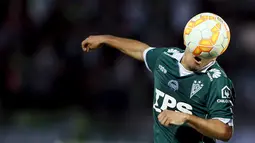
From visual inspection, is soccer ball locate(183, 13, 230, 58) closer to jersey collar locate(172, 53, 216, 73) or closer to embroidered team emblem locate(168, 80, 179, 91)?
jersey collar locate(172, 53, 216, 73)

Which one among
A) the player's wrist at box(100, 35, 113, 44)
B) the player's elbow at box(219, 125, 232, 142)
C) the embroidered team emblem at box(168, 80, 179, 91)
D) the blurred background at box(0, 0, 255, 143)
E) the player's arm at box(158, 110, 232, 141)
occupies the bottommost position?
the blurred background at box(0, 0, 255, 143)

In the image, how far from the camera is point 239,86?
10.8 meters

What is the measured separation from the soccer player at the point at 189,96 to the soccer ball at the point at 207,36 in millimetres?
142

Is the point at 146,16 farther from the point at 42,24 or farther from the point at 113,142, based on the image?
the point at 113,142

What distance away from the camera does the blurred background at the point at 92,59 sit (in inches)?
419

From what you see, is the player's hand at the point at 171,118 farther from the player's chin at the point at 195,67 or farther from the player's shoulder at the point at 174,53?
the player's shoulder at the point at 174,53

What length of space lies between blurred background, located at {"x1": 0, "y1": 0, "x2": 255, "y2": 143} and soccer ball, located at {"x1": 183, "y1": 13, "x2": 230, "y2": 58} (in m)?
4.86

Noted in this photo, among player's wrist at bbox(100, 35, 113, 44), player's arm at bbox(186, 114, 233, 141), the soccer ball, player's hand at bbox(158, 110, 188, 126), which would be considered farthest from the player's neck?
player's wrist at bbox(100, 35, 113, 44)

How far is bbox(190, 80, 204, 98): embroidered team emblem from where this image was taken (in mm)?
5620

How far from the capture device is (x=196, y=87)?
5.66m

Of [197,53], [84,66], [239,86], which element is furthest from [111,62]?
[197,53]

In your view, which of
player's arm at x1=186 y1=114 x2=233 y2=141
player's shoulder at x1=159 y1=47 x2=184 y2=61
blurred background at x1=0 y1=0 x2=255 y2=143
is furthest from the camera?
blurred background at x1=0 y1=0 x2=255 y2=143

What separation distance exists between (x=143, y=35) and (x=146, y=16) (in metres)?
0.42

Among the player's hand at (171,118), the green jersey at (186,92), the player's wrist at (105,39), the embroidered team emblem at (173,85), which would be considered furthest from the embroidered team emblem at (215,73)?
the player's wrist at (105,39)
